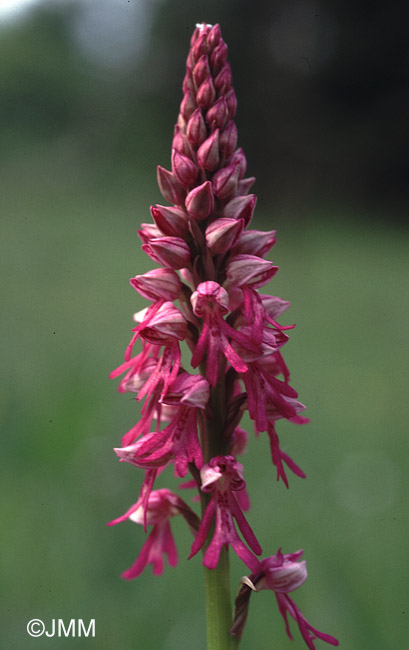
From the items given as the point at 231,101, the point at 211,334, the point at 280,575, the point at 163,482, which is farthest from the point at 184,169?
the point at 163,482

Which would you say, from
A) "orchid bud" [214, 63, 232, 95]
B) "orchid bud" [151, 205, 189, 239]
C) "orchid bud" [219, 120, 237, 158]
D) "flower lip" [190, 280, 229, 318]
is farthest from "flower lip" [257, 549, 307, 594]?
"orchid bud" [214, 63, 232, 95]

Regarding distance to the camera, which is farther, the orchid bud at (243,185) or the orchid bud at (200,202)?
the orchid bud at (243,185)

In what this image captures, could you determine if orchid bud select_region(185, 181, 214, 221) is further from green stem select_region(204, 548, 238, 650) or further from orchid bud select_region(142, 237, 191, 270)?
green stem select_region(204, 548, 238, 650)

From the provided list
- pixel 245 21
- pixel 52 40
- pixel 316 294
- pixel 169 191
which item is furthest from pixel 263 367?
pixel 245 21

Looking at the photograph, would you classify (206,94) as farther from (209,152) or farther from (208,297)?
(208,297)

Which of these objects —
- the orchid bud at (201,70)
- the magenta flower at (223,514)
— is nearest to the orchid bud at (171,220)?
the orchid bud at (201,70)

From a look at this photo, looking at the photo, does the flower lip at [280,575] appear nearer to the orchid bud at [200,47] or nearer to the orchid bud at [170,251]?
the orchid bud at [170,251]

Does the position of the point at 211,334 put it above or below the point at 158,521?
above
